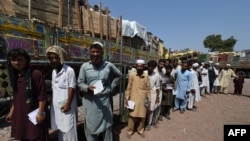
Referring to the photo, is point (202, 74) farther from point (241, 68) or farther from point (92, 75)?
point (241, 68)

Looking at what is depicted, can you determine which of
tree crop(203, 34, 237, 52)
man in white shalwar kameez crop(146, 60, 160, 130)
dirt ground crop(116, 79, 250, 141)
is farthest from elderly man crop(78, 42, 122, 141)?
tree crop(203, 34, 237, 52)

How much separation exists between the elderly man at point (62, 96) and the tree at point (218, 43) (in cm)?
4622

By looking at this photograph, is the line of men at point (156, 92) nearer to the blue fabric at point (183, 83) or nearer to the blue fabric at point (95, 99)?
the blue fabric at point (183, 83)

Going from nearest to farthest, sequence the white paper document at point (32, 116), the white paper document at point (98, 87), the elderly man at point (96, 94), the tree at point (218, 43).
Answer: the white paper document at point (32, 116) → the white paper document at point (98, 87) → the elderly man at point (96, 94) → the tree at point (218, 43)

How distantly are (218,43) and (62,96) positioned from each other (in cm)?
4819

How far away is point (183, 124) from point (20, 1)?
4.15 meters

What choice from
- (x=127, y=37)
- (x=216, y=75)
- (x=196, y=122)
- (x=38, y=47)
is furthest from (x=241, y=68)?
(x=38, y=47)

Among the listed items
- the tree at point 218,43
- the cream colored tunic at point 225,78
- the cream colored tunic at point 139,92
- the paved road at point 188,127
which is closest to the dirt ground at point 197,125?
the paved road at point 188,127

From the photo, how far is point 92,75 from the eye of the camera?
2.72 metres

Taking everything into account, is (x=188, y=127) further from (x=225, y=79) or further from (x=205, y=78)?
(x=225, y=79)

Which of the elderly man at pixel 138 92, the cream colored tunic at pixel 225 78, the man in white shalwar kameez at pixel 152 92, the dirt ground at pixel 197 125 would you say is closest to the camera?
the elderly man at pixel 138 92

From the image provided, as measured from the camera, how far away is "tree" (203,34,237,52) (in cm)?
4394

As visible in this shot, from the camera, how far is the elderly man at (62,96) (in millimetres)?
2445

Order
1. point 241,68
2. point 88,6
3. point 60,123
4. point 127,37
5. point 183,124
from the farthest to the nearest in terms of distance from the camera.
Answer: point 241,68
point 127,37
point 88,6
point 183,124
point 60,123
